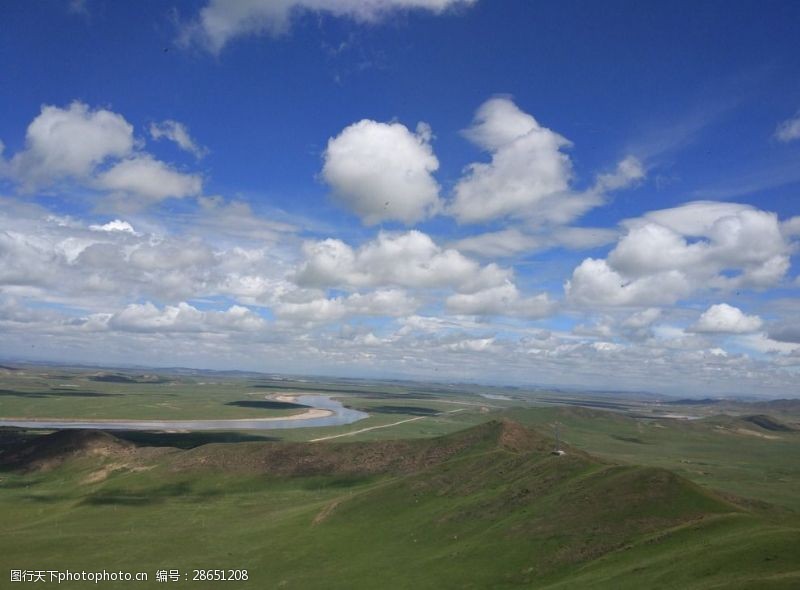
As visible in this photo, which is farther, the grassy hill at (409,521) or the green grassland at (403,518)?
the green grassland at (403,518)

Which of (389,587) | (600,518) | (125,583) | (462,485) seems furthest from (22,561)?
(600,518)

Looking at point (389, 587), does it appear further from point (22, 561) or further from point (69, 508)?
point (69, 508)

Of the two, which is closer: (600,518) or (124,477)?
(600,518)

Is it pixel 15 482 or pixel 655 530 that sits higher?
pixel 655 530

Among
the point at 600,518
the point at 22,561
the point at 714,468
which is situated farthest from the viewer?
the point at 714,468

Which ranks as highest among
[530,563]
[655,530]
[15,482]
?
[655,530]

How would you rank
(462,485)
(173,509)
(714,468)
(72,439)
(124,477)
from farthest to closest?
(714,468), (72,439), (124,477), (173,509), (462,485)

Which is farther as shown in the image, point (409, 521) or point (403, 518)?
point (403, 518)

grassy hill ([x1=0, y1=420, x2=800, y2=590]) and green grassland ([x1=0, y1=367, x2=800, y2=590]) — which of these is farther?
green grassland ([x1=0, y1=367, x2=800, y2=590])
